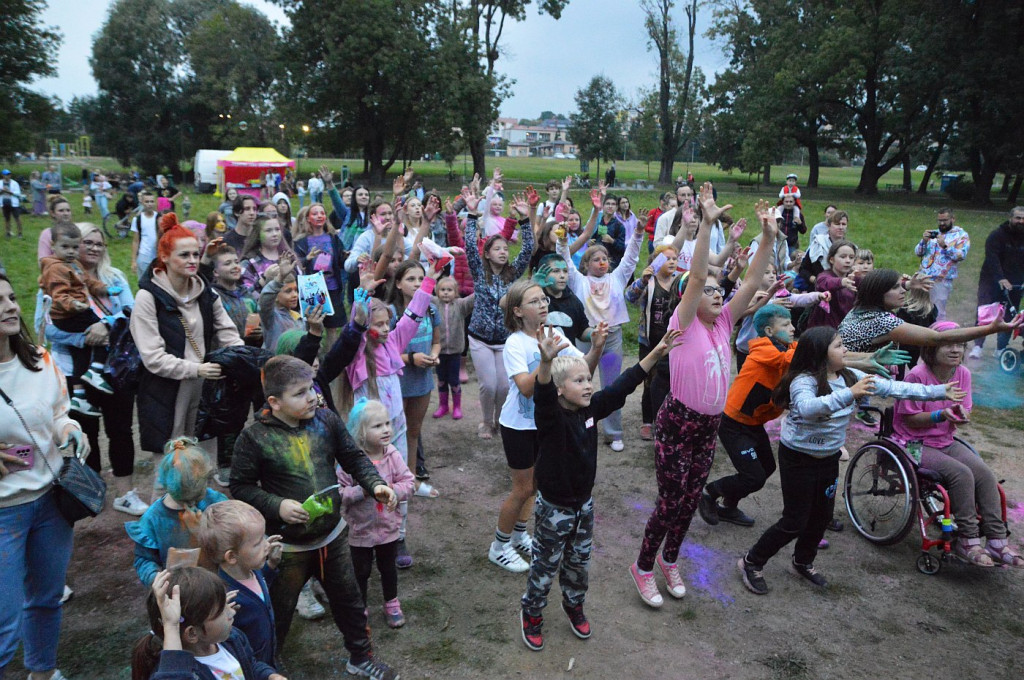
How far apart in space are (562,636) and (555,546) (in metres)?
0.66

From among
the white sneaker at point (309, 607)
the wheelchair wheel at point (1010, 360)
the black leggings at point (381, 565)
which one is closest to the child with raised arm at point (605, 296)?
the black leggings at point (381, 565)

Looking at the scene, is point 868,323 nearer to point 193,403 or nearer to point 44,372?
point 193,403

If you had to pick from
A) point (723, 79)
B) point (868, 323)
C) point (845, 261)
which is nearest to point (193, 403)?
point (868, 323)

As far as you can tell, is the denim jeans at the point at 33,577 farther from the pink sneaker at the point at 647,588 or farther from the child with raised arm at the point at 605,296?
the child with raised arm at the point at 605,296

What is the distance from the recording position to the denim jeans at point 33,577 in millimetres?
2908

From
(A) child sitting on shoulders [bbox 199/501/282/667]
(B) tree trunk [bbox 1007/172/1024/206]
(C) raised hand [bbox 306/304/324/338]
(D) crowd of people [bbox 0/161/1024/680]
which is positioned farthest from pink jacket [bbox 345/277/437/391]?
(B) tree trunk [bbox 1007/172/1024/206]

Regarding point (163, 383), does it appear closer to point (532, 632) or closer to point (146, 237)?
point (532, 632)

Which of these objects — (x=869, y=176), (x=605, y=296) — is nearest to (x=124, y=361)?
(x=605, y=296)

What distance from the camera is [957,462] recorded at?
4.50 metres

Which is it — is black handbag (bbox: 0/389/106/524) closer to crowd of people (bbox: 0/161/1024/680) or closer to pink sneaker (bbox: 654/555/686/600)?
crowd of people (bbox: 0/161/1024/680)

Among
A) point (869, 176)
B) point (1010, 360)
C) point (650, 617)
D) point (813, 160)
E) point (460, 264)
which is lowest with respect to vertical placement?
point (650, 617)

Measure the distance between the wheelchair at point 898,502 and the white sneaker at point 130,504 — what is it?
5.22m

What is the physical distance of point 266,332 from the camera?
5.43 metres

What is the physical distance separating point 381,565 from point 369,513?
359 millimetres
